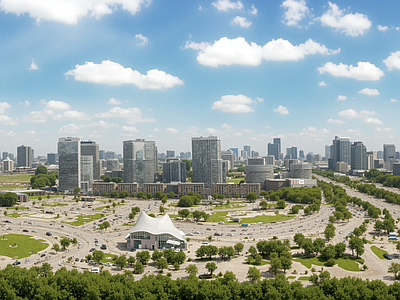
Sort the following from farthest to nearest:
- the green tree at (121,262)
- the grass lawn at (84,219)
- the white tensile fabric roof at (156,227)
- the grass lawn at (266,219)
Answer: the grass lawn at (266,219), the grass lawn at (84,219), the white tensile fabric roof at (156,227), the green tree at (121,262)

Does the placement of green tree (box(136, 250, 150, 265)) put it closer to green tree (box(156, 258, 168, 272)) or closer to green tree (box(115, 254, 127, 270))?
green tree (box(115, 254, 127, 270))

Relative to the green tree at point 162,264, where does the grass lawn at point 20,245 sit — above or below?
below

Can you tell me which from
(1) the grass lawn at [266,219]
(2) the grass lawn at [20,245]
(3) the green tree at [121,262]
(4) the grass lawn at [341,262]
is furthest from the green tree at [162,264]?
(1) the grass lawn at [266,219]

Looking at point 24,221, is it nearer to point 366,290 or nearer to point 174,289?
point 174,289

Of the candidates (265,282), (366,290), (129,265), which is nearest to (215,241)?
(129,265)

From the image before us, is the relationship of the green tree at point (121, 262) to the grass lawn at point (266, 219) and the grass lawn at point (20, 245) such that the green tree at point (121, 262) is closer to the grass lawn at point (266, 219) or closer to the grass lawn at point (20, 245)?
the grass lawn at point (20, 245)

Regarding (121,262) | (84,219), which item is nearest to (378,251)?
(121,262)

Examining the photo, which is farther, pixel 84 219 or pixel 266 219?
pixel 84 219

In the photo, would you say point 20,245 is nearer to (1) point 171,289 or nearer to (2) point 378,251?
(1) point 171,289
